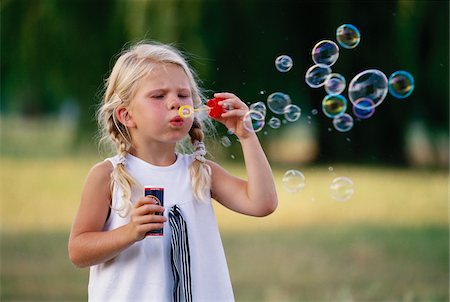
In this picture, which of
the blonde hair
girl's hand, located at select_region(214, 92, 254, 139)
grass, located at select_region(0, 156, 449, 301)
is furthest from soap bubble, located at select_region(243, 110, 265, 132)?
grass, located at select_region(0, 156, 449, 301)

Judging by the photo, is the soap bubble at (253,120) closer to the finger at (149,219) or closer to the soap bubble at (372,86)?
the finger at (149,219)

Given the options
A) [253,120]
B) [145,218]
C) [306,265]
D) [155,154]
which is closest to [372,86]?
[253,120]

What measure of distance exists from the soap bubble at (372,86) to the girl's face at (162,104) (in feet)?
2.93

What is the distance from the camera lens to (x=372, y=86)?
10.8 ft

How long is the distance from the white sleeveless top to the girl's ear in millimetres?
98

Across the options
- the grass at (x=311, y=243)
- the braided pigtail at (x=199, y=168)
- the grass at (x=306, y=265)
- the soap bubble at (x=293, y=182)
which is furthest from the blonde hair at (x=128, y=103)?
the grass at (x=306, y=265)

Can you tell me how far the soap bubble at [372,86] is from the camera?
3.27 metres

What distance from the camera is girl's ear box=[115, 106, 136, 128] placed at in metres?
2.67

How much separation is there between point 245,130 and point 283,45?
18.7 feet

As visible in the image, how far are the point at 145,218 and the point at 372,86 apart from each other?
1250mm

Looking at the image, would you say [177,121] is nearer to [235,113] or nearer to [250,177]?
[235,113]

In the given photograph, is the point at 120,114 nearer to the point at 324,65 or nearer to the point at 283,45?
the point at 324,65

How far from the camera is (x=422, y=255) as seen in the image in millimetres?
6062

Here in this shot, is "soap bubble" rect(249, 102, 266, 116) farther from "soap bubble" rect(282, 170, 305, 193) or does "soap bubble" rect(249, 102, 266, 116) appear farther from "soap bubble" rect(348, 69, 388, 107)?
"soap bubble" rect(348, 69, 388, 107)
